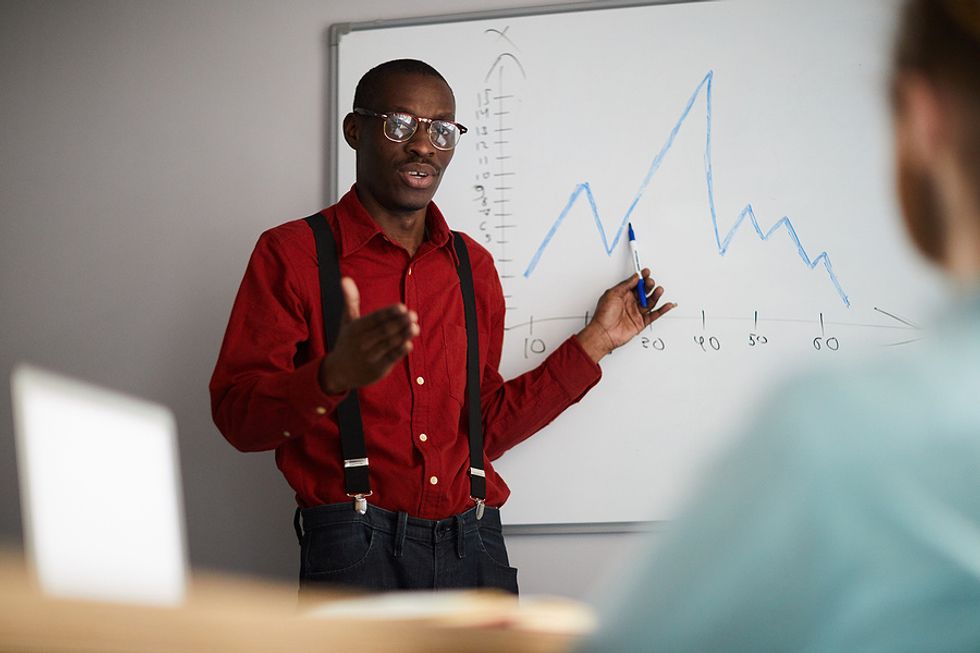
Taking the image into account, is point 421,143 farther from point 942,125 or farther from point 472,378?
point 942,125

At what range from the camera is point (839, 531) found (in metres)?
0.43

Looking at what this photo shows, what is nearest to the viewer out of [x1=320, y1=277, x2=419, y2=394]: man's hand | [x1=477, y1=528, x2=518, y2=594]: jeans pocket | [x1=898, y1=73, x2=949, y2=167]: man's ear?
[x1=898, y1=73, x2=949, y2=167]: man's ear

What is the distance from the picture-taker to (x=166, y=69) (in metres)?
2.42

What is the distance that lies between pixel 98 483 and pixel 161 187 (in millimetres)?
723

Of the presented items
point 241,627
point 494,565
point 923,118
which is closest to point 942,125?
point 923,118

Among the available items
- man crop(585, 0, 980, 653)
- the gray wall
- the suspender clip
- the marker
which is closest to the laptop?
the gray wall

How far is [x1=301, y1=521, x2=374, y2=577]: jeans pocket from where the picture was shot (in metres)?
1.68

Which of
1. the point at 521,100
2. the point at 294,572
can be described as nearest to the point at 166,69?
the point at 521,100

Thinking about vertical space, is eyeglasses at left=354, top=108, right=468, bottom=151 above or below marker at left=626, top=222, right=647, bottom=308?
above

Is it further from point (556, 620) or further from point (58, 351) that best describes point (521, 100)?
point (556, 620)

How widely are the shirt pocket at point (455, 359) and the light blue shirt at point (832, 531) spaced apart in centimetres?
140

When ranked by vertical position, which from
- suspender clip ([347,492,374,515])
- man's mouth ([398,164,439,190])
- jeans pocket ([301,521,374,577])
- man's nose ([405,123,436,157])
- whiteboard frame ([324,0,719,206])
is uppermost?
whiteboard frame ([324,0,719,206])

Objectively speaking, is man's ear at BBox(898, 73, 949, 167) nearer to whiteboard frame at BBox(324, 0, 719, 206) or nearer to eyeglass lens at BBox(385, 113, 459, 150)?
eyeglass lens at BBox(385, 113, 459, 150)

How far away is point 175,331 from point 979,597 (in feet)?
6.91
